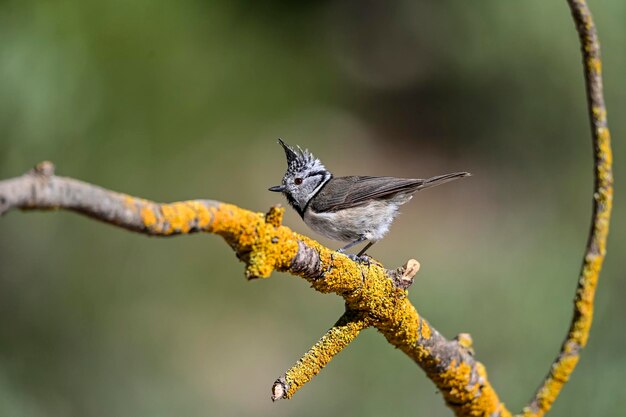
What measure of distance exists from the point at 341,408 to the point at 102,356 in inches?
61.9

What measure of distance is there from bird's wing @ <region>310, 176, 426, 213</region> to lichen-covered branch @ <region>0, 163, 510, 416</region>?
1399 millimetres

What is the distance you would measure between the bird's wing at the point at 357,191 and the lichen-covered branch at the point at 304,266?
1399mm

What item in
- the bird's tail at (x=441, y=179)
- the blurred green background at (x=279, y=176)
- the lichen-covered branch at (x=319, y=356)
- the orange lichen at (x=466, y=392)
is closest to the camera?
the lichen-covered branch at (x=319, y=356)

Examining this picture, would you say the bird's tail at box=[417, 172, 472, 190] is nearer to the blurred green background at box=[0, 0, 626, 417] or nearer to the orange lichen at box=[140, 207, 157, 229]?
the blurred green background at box=[0, 0, 626, 417]

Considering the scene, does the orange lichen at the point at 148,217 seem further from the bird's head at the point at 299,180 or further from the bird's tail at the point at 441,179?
the bird's head at the point at 299,180

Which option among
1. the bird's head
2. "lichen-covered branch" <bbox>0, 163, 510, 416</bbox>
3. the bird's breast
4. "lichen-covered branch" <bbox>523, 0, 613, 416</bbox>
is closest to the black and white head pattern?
the bird's head

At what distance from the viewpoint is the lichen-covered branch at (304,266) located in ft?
3.34

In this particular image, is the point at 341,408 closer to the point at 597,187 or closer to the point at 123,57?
the point at 123,57

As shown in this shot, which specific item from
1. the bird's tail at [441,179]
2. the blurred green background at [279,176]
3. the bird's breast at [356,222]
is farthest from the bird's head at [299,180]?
the blurred green background at [279,176]

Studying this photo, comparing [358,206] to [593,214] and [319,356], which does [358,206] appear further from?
[319,356]

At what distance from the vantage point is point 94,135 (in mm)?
5359

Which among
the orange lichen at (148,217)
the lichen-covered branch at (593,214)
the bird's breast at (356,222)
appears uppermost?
the bird's breast at (356,222)

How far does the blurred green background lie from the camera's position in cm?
489

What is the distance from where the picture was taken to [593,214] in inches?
76.2
